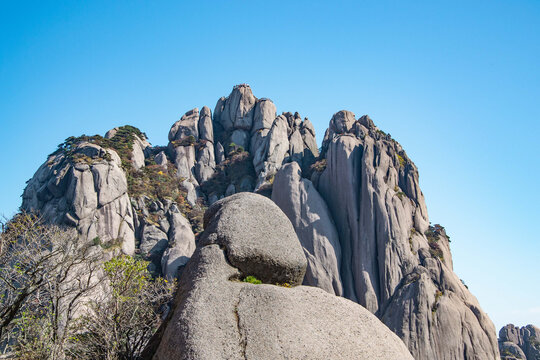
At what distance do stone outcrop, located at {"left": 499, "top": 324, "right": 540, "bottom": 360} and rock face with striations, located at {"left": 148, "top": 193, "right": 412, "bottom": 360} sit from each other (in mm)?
50159

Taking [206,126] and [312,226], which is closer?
[312,226]

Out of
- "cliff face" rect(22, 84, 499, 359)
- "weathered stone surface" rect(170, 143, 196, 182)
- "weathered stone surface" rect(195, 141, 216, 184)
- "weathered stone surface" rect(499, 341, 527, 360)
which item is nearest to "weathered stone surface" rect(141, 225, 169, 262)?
"cliff face" rect(22, 84, 499, 359)

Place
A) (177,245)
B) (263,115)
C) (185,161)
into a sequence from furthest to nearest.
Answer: (263,115), (185,161), (177,245)

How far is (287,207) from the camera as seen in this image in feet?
150

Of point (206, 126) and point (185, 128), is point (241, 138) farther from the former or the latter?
point (185, 128)

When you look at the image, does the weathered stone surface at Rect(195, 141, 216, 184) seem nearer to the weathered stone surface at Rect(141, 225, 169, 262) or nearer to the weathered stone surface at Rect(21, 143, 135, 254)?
the weathered stone surface at Rect(21, 143, 135, 254)

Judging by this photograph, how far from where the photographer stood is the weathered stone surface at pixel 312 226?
42.0 meters

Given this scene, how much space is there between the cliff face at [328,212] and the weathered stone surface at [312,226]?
0.37ft

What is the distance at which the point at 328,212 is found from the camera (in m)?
46.9

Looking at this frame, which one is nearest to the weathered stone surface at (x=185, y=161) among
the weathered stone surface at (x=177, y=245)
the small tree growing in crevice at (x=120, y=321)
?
the weathered stone surface at (x=177, y=245)

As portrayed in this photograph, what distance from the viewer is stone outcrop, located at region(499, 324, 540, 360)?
53.7 meters

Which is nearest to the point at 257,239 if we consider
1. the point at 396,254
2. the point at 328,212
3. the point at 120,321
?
the point at 120,321

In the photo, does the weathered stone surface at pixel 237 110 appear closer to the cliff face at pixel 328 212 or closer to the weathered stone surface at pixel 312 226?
the cliff face at pixel 328 212

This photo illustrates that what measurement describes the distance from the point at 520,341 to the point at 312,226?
35.9 metres
